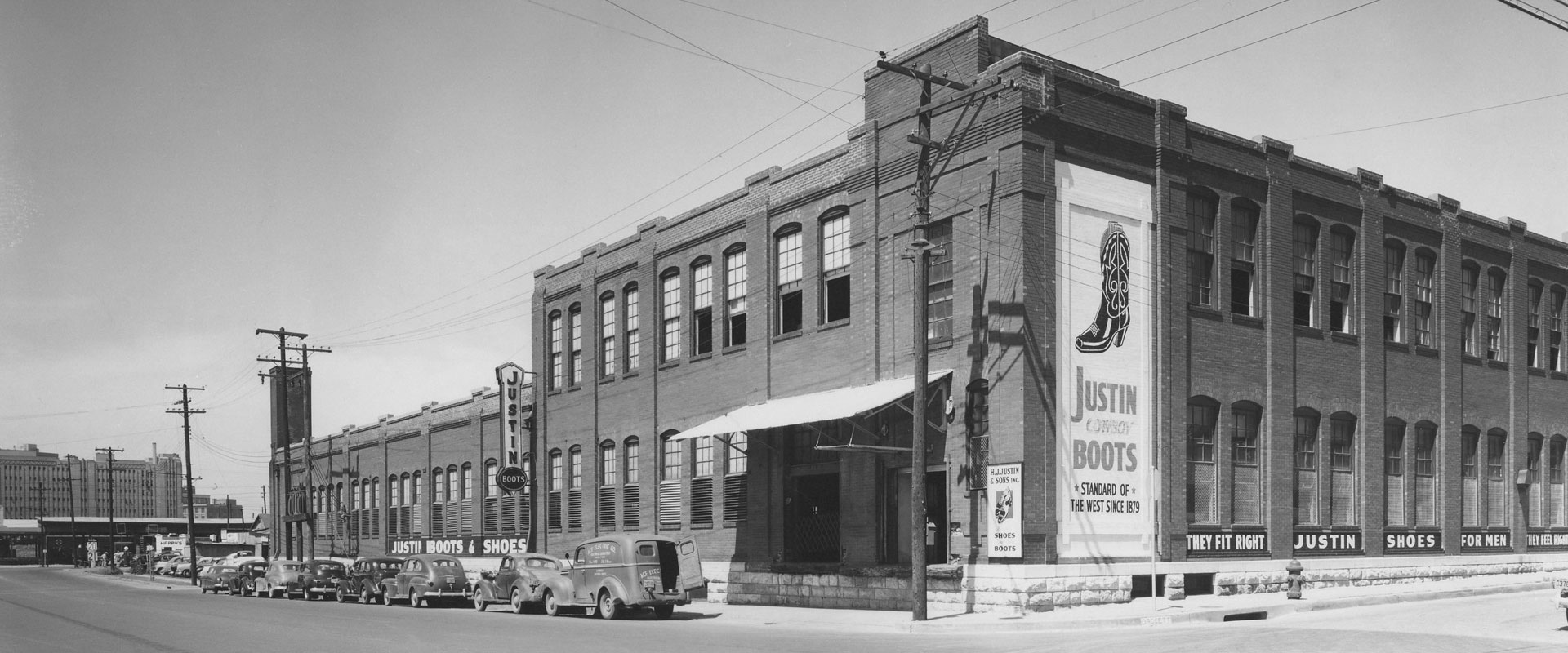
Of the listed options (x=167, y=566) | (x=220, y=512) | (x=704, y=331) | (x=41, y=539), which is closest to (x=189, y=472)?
(x=167, y=566)

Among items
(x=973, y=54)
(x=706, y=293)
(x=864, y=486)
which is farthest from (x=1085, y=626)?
(x=706, y=293)

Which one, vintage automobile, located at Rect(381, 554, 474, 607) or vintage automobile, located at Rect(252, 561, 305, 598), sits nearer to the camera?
vintage automobile, located at Rect(381, 554, 474, 607)

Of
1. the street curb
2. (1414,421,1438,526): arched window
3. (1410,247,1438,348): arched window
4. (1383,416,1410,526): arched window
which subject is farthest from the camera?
(1410,247,1438,348): arched window

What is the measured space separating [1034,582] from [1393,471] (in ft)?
45.1

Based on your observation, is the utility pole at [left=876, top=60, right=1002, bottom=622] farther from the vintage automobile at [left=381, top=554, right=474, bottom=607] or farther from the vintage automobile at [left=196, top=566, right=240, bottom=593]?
→ the vintage automobile at [left=196, top=566, right=240, bottom=593]

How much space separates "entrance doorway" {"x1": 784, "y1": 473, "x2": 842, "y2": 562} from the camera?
97.3 feet

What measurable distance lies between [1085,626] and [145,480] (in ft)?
652

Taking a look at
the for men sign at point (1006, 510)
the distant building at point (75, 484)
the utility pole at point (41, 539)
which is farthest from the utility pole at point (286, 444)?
the distant building at point (75, 484)

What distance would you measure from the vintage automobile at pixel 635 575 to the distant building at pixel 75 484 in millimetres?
147785

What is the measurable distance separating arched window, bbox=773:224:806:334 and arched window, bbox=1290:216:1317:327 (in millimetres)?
11649

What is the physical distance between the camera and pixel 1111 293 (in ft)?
86.0

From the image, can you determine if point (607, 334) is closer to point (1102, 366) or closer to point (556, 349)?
point (556, 349)

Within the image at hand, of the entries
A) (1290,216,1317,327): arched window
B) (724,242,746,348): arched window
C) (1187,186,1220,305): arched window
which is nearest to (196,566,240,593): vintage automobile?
(724,242,746,348): arched window

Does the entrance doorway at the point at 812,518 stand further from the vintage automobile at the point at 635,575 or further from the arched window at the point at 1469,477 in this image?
the arched window at the point at 1469,477
